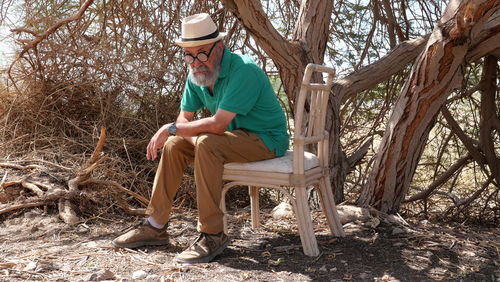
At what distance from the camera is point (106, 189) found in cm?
387

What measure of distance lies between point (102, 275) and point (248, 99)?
112 centimetres

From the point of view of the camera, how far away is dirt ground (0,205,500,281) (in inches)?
105

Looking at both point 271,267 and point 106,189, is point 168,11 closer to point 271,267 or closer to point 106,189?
point 106,189

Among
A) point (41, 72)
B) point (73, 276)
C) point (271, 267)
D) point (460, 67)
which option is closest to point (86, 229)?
point (73, 276)

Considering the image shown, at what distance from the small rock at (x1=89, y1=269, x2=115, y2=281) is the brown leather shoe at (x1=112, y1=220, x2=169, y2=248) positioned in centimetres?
41

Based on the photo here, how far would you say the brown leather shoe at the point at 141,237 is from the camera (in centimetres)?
301

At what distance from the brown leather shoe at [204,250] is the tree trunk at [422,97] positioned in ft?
4.27

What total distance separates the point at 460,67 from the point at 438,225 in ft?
3.50

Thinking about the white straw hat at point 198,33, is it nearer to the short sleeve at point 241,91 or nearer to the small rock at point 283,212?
the short sleeve at point 241,91

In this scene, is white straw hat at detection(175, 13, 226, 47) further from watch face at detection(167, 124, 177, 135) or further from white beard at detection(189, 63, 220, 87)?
watch face at detection(167, 124, 177, 135)

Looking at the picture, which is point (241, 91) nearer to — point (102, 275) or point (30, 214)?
point (102, 275)

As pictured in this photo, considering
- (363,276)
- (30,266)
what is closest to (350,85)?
(363,276)

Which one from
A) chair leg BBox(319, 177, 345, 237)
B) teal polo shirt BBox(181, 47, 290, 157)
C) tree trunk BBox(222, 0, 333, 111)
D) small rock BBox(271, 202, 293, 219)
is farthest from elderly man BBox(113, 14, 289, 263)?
small rock BBox(271, 202, 293, 219)

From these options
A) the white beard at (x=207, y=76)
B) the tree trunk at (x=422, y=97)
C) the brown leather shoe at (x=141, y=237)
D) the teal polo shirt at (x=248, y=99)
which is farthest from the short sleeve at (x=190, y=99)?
the tree trunk at (x=422, y=97)
